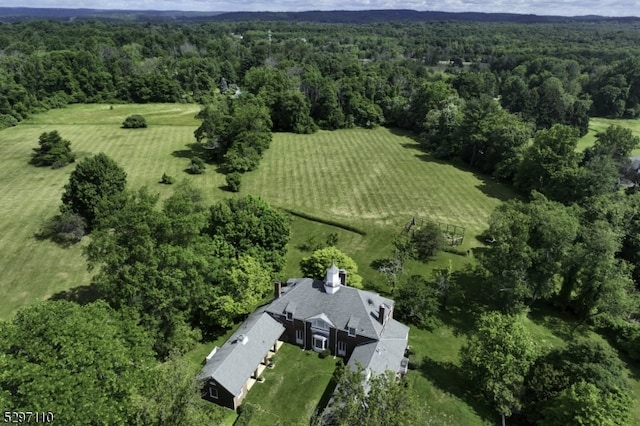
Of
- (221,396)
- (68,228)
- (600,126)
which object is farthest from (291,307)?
(600,126)

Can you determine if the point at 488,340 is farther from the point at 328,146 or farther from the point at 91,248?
the point at 328,146

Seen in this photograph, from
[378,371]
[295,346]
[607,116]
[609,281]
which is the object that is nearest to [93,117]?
[295,346]

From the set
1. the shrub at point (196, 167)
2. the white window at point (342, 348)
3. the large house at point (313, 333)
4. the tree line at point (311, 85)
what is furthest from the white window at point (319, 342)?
the tree line at point (311, 85)

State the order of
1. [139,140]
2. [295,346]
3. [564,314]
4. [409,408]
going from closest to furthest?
[409,408] < [295,346] < [564,314] < [139,140]

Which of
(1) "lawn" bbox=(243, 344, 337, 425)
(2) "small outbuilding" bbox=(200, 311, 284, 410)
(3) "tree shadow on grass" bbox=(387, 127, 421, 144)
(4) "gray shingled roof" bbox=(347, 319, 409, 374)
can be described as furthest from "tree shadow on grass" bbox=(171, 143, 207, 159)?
(4) "gray shingled roof" bbox=(347, 319, 409, 374)

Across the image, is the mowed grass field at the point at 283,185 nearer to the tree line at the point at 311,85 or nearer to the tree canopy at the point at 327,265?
the tree canopy at the point at 327,265
